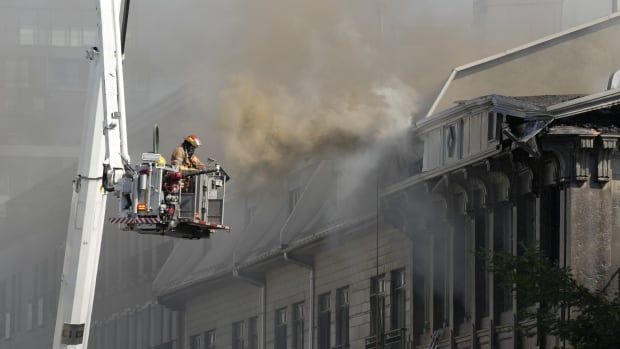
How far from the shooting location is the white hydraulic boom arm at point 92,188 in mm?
30016

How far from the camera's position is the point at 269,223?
53.5m

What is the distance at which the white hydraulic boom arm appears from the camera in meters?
30.0

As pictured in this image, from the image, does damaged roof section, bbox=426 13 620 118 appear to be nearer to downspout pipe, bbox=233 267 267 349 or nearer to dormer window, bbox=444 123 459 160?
dormer window, bbox=444 123 459 160

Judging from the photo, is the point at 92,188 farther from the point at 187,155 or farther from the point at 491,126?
the point at 491,126

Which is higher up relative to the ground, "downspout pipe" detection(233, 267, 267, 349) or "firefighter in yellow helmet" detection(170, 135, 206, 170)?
"downspout pipe" detection(233, 267, 267, 349)

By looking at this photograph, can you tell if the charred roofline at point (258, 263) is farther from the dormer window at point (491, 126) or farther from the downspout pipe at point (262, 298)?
the dormer window at point (491, 126)

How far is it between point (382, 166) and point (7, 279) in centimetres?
4497

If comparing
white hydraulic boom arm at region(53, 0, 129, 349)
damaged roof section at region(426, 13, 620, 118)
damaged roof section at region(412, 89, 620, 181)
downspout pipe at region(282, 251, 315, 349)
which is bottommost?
white hydraulic boom arm at region(53, 0, 129, 349)

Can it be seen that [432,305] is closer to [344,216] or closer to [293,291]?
[344,216]

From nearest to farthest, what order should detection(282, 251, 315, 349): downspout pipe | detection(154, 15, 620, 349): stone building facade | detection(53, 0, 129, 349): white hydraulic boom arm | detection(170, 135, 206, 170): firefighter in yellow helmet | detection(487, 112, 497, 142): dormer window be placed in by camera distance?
detection(170, 135, 206, 170): firefighter in yellow helmet < detection(53, 0, 129, 349): white hydraulic boom arm < detection(154, 15, 620, 349): stone building facade < detection(487, 112, 497, 142): dormer window < detection(282, 251, 315, 349): downspout pipe

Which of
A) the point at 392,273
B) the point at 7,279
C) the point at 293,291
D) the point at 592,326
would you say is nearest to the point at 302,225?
the point at 293,291

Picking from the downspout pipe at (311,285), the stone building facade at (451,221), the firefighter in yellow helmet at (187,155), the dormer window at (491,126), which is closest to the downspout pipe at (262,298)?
the stone building facade at (451,221)

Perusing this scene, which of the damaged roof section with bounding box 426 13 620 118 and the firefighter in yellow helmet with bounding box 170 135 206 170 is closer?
the firefighter in yellow helmet with bounding box 170 135 206 170

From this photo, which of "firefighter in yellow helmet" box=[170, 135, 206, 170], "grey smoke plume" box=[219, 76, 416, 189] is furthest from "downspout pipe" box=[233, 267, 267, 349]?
"firefighter in yellow helmet" box=[170, 135, 206, 170]
